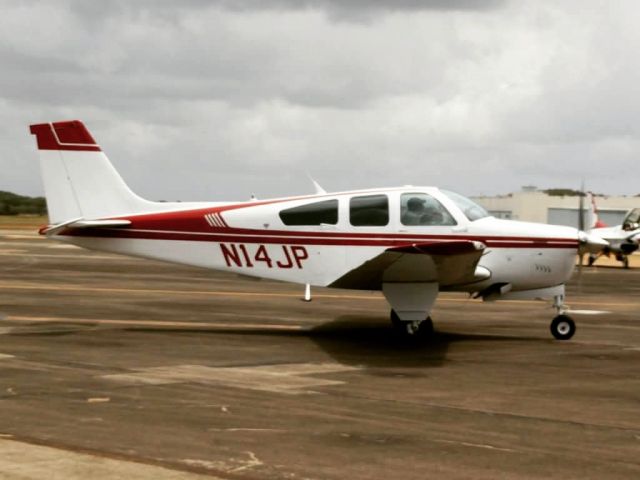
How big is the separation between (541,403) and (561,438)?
1631 millimetres

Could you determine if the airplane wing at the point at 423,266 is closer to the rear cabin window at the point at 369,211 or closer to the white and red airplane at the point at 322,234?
the white and red airplane at the point at 322,234

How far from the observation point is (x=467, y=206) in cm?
1445

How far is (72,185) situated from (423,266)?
6141 millimetres

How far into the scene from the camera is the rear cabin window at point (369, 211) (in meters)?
14.3

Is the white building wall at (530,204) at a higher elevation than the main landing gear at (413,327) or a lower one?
higher

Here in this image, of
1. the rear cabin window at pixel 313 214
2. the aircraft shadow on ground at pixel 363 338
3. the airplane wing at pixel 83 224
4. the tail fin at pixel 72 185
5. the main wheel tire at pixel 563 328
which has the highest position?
the tail fin at pixel 72 185

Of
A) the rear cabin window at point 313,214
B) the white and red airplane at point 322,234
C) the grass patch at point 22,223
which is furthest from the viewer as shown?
the grass patch at point 22,223

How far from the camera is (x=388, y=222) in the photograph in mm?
14312

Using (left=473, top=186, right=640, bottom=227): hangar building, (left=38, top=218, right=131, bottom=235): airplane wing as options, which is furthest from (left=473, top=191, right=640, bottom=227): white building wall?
(left=38, top=218, right=131, bottom=235): airplane wing

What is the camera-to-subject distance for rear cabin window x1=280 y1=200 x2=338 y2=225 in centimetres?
1454

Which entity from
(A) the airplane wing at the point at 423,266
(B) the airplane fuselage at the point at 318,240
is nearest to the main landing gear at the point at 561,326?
(B) the airplane fuselage at the point at 318,240

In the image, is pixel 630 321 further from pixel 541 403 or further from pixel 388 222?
pixel 541 403

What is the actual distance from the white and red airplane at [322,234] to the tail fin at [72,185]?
0.02 metres

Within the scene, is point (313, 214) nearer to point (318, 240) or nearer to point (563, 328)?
point (318, 240)
